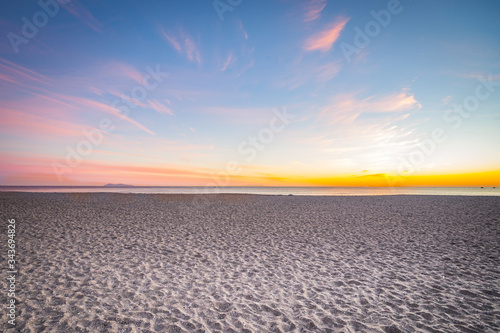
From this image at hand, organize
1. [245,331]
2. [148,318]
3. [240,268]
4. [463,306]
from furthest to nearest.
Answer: [240,268], [463,306], [148,318], [245,331]

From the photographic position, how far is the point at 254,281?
7.10m

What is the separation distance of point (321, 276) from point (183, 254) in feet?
18.0

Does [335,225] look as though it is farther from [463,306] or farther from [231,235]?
[463,306]

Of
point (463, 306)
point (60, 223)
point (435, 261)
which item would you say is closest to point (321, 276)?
point (463, 306)

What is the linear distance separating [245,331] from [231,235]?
8234mm

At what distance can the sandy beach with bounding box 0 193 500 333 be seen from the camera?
505 cm

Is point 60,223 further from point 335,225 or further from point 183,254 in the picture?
point 335,225

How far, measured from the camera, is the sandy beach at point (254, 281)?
5.05 meters

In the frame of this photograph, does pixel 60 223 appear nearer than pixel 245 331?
No

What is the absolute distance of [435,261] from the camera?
887 centimetres

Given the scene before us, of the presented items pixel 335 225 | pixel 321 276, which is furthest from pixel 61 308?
pixel 335 225

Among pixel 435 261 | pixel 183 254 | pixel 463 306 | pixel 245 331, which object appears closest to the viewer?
pixel 245 331

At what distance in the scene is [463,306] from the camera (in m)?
5.66

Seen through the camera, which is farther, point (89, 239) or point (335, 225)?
point (335, 225)
